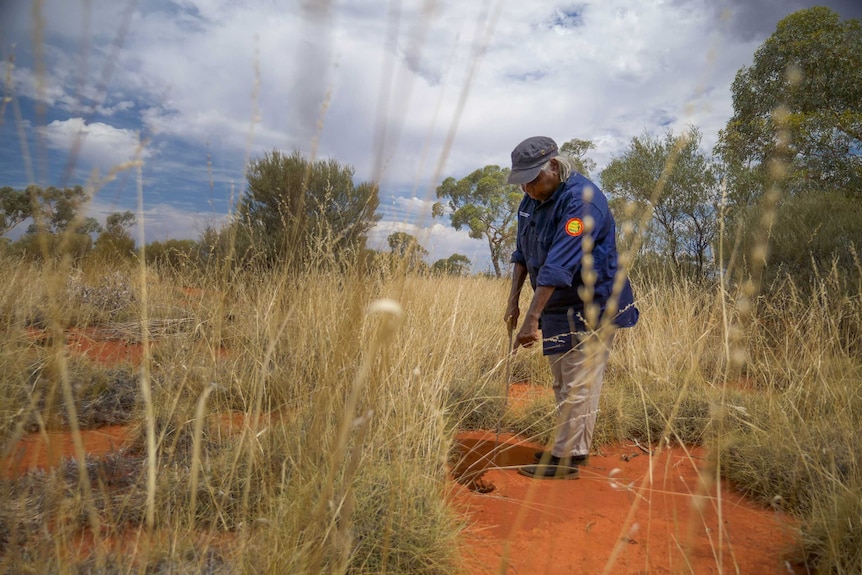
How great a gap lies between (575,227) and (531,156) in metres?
0.59

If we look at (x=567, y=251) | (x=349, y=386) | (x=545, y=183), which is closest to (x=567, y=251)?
(x=567, y=251)

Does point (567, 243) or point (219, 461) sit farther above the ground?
point (567, 243)

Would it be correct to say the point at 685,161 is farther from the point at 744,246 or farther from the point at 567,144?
the point at 567,144

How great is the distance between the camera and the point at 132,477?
246 centimetres

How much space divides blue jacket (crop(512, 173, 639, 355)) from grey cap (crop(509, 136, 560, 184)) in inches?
8.3

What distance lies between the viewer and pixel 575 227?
112 inches

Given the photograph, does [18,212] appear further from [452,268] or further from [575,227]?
[452,268]

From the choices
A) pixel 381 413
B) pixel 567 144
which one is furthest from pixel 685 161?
pixel 567 144

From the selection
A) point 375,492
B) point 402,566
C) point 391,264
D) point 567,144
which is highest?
point 567,144

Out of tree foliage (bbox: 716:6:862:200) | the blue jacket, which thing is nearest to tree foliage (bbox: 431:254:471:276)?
the blue jacket

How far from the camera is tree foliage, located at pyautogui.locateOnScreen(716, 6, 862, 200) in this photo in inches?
471

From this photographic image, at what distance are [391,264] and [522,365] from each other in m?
2.48

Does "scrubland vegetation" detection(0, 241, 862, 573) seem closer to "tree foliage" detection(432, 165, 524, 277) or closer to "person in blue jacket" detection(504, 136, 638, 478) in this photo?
"person in blue jacket" detection(504, 136, 638, 478)

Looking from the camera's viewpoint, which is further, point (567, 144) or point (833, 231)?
point (567, 144)
